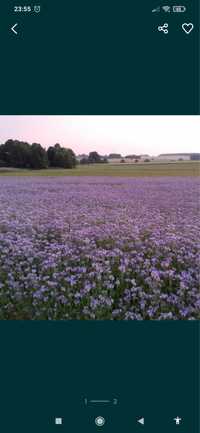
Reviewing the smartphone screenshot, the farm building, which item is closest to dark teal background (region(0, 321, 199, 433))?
the smartphone screenshot

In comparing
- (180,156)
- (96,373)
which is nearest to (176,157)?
(180,156)

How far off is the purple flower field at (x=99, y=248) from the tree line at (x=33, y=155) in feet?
0.70

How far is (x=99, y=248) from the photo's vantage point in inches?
86.4

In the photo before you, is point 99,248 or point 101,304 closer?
point 101,304

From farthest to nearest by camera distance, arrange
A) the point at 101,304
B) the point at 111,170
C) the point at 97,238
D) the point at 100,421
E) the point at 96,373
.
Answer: the point at 97,238 → the point at 111,170 → the point at 101,304 → the point at 96,373 → the point at 100,421

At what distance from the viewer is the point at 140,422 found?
1240mm

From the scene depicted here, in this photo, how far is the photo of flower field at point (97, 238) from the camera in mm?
1734
